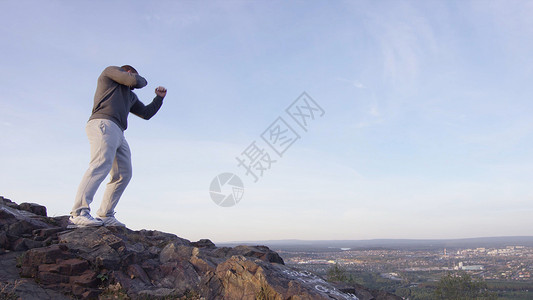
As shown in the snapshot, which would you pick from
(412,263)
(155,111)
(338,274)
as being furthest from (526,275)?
(155,111)

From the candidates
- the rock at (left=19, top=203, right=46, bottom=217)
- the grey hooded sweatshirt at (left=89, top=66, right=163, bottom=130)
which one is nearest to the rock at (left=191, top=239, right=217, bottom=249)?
the grey hooded sweatshirt at (left=89, top=66, right=163, bottom=130)

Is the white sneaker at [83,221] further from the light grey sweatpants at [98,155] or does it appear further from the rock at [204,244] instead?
the rock at [204,244]

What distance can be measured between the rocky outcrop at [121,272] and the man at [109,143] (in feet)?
2.12

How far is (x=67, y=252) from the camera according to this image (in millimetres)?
5656

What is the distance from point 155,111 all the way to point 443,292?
32.7 m

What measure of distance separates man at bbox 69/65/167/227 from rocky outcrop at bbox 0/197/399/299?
2.12 ft

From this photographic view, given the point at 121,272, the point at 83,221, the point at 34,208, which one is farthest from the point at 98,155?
the point at 34,208

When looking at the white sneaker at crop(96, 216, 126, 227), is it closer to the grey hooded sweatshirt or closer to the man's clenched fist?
the grey hooded sweatshirt

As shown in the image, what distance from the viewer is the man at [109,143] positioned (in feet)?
22.5

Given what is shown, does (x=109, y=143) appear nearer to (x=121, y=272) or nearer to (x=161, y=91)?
(x=161, y=91)

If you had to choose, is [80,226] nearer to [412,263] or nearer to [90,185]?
[90,185]

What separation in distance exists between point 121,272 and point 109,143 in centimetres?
254

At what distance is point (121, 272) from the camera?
5641 millimetres

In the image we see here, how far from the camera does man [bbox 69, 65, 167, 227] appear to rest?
22.5 feet
